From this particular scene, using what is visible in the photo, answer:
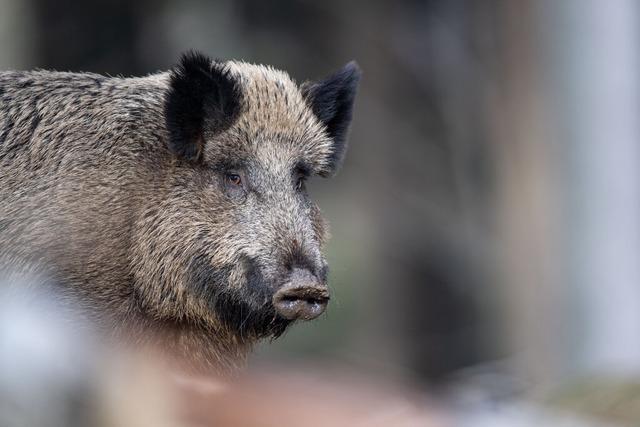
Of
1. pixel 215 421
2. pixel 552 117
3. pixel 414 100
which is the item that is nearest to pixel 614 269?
pixel 552 117

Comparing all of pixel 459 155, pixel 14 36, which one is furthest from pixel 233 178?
pixel 459 155

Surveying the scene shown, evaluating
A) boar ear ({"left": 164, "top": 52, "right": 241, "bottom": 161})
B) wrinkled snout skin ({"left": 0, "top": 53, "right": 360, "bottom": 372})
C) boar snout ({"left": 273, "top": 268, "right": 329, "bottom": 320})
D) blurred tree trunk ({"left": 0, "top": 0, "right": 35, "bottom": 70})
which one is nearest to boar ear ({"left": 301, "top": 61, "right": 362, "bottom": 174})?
wrinkled snout skin ({"left": 0, "top": 53, "right": 360, "bottom": 372})

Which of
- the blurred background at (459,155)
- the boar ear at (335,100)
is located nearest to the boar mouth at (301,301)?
the boar ear at (335,100)

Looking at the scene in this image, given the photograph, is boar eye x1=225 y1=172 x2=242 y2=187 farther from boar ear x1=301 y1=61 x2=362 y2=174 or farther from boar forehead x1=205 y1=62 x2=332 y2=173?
boar ear x1=301 y1=61 x2=362 y2=174

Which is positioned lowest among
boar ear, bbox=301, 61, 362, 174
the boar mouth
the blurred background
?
the boar mouth

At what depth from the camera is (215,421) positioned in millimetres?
3807

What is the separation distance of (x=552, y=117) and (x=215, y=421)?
12.3 meters

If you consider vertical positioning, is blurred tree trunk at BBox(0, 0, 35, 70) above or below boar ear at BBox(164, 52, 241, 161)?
above

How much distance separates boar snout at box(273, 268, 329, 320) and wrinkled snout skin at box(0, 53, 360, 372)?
317 mm

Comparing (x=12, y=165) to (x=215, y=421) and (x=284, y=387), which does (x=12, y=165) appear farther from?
(x=215, y=421)

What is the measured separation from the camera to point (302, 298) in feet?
19.6

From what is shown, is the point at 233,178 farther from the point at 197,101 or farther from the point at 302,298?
the point at 302,298

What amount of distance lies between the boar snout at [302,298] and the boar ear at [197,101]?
3.11 feet

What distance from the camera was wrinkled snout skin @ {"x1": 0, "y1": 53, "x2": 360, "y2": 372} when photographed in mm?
6508
